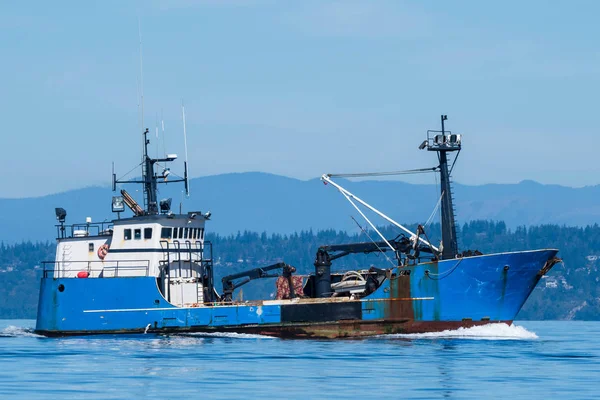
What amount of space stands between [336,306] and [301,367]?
11389mm

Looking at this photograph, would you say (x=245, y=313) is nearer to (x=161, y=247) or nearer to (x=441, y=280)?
(x=161, y=247)

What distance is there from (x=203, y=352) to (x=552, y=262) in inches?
584

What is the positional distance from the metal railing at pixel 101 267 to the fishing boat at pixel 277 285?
0.19 feet

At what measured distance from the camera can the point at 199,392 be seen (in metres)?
34.2

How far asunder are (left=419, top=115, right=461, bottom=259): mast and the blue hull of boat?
1.24 m

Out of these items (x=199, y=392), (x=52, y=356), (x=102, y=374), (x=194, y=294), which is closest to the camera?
(x=199, y=392)

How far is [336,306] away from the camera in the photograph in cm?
5159

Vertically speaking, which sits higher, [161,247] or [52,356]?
[161,247]

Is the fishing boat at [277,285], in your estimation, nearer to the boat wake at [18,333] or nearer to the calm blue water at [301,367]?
the calm blue water at [301,367]

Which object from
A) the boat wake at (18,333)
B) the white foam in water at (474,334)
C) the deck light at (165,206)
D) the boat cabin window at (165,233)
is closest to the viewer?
the white foam in water at (474,334)

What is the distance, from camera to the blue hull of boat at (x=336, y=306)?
50.2m

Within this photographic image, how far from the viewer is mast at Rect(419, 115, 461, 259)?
5088 centimetres

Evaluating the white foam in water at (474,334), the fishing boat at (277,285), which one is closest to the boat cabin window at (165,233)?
the fishing boat at (277,285)

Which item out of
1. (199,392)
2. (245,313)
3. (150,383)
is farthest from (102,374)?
(245,313)
